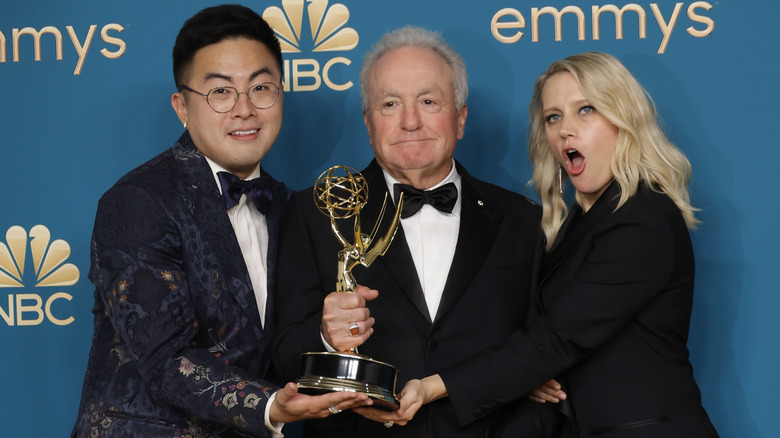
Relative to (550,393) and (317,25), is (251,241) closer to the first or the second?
(550,393)

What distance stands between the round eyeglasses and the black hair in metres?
0.09

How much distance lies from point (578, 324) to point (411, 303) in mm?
429

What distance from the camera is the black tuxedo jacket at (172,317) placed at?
1939 millimetres

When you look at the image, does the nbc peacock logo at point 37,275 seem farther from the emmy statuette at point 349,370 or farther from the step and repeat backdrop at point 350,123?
the emmy statuette at point 349,370

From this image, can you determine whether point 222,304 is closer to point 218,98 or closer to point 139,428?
point 139,428

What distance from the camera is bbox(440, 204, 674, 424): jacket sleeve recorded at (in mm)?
2035

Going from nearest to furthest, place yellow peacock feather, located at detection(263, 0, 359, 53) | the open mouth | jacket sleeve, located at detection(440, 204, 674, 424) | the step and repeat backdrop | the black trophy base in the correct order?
the black trophy base, jacket sleeve, located at detection(440, 204, 674, 424), the open mouth, the step and repeat backdrop, yellow peacock feather, located at detection(263, 0, 359, 53)

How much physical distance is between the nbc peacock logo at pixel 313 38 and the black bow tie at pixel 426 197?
862 millimetres

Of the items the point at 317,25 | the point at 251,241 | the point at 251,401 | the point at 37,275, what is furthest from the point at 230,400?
the point at 317,25

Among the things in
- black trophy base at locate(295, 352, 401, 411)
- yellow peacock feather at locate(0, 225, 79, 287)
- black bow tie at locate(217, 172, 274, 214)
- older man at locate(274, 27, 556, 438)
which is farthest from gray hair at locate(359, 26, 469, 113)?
yellow peacock feather at locate(0, 225, 79, 287)

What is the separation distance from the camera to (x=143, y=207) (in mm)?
2035

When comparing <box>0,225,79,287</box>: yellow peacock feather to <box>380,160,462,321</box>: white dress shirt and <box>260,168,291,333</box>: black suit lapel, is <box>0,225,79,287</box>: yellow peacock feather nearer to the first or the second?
<box>260,168,291,333</box>: black suit lapel

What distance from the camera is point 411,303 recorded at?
6.98 feet

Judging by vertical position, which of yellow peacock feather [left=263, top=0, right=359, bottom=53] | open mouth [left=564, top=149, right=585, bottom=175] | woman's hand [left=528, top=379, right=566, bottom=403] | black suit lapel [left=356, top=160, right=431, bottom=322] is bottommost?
woman's hand [left=528, top=379, right=566, bottom=403]
